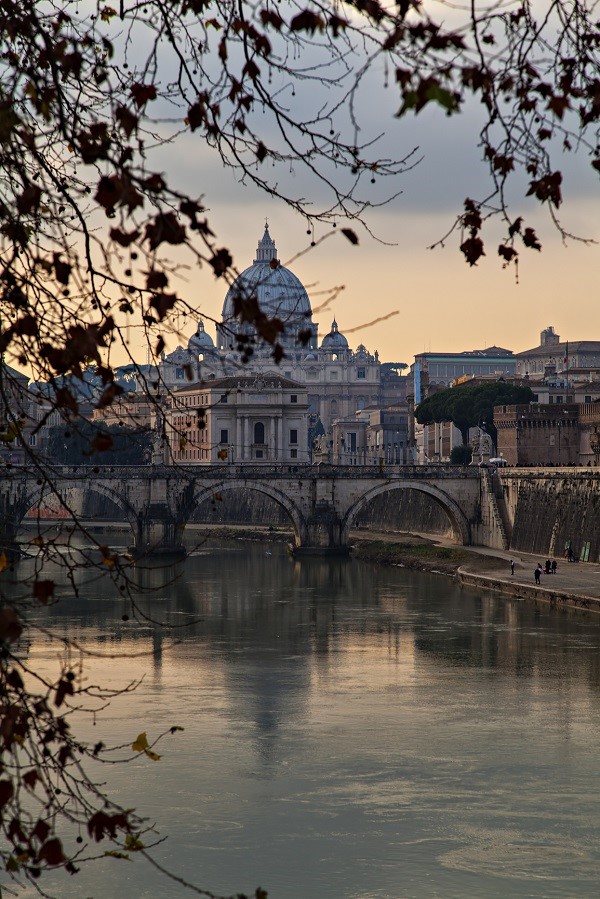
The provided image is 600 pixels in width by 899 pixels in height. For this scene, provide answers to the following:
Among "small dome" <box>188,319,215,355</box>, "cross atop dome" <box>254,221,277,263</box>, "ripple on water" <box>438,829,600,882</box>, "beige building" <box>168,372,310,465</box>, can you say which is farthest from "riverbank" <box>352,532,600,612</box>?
"cross atop dome" <box>254,221,277,263</box>

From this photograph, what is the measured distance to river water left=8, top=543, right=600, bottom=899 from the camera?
17250mm

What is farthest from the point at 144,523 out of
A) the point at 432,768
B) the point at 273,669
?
the point at 432,768

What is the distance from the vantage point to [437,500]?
6619cm

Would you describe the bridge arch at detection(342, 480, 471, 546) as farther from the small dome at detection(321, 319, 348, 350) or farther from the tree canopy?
the small dome at detection(321, 319, 348, 350)

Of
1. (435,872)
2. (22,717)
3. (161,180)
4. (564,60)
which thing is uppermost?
(564,60)

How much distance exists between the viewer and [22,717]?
267 inches

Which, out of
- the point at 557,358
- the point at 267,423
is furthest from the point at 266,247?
the point at 267,423

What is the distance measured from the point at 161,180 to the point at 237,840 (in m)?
13.6

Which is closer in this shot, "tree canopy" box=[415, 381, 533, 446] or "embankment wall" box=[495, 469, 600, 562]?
"embankment wall" box=[495, 469, 600, 562]

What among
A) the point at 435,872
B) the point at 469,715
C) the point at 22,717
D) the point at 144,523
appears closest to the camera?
the point at 22,717

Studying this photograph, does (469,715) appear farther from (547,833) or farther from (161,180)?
(161,180)

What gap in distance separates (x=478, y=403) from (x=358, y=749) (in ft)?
205

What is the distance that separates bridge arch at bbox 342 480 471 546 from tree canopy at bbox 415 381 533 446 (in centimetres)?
1740

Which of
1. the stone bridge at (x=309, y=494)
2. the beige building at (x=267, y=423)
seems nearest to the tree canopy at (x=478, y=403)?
the beige building at (x=267, y=423)
